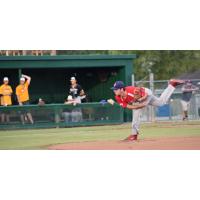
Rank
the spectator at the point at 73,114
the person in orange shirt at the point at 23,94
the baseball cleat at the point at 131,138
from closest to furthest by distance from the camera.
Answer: the baseball cleat at the point at 131,138 → the person in orange shirt at the point at 23,94 → the spectator at the point at 73,114

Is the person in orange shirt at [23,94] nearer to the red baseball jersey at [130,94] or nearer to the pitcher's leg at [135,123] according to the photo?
the red baseball jersey at [130,94]

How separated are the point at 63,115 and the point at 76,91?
0.62 meters

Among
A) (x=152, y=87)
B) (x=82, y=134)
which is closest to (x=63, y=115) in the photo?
(x=82, y=134)

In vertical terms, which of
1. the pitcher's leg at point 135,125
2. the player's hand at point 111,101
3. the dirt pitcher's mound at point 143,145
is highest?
the player's hand at point 111,101

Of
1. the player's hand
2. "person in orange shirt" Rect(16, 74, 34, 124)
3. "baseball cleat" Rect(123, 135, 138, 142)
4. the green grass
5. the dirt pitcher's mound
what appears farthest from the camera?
the player's hand

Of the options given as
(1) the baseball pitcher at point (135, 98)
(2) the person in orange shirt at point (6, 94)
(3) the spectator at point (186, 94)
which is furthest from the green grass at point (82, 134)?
(2) the person in orange shirt at point (6, 94)

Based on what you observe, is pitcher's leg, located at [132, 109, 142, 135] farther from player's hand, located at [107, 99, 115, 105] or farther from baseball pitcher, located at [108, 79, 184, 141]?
player's hand, located at [107, 99, 115, 105]

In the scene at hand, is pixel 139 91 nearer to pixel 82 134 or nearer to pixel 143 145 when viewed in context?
pixel 143 145

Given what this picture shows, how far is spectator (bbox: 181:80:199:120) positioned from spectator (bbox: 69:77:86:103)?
2097 millimetres

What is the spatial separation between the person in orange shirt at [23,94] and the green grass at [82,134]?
59 centimetres

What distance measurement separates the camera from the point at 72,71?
54.0 feet

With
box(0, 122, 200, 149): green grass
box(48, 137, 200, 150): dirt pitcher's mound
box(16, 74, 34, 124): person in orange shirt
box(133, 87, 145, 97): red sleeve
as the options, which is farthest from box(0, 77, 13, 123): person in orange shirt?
box(133, 87, 145, 97): red sleeve

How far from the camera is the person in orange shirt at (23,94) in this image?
15344 mm

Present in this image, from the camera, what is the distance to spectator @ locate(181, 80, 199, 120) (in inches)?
596
